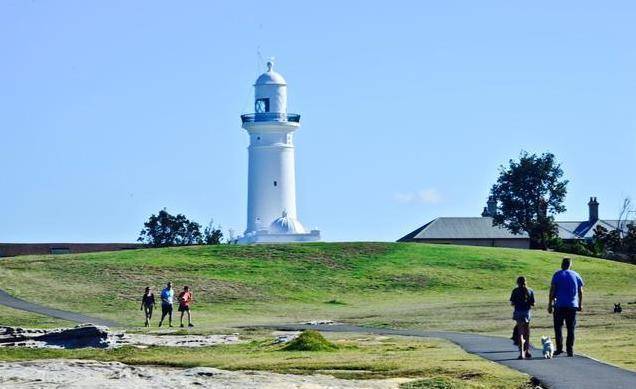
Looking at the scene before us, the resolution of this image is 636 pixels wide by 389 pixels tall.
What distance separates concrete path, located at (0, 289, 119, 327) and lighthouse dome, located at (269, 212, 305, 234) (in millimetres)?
44158

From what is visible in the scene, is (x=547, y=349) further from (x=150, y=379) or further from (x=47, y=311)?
(x=47, y=311)

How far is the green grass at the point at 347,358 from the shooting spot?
95.2 feet

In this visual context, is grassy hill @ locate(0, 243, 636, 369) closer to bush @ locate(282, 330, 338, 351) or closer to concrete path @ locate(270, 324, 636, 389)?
concrete path @ locate(270, 324, 636, 389)

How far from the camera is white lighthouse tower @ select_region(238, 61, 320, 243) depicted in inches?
4840

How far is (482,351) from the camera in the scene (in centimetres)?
3550

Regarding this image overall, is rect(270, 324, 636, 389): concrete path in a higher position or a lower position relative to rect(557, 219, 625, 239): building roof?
lower

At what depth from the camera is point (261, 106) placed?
126 meters

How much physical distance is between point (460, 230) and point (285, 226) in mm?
38376

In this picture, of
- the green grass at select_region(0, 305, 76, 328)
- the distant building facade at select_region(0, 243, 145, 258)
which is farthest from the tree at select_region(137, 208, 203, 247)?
the green grass at select_region(0, 305, 76, 328)

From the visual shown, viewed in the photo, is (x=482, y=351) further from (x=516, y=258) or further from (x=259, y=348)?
(x=516, y=258)

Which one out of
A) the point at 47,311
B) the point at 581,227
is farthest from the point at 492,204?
the point at 47,311

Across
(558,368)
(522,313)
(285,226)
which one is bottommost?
→ (558,368)

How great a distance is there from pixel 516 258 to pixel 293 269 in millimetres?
18003

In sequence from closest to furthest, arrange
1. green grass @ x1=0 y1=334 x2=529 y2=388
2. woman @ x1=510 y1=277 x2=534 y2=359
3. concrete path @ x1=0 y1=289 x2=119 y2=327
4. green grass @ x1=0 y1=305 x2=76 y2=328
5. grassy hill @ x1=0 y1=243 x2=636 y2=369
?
green grass @ x1=0 y1=334 x2=529 y2=388, woman @ x1=510 y1=277 x2=534 y2=359, green grass @ x1=0 y1=305 x2=76 y2=328, concrete path @ x1=0 y1=289 x2=119 y2=327, grassy hill @ x1=0 y1=243 x2=636 y2=369
